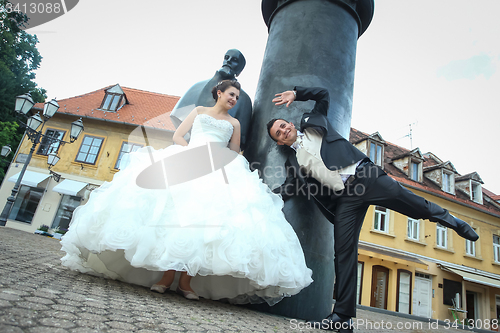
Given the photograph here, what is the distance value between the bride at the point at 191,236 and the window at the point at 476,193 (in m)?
24.5

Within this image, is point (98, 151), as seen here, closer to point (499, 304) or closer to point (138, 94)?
point (138, 94)

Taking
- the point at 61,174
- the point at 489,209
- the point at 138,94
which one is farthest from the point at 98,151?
the point at 489,209

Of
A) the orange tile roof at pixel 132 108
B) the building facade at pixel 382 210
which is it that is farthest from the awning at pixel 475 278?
the orange tile roof at pixel 132 108

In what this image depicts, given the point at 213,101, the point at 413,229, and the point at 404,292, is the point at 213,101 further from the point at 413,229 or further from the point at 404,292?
the point at 413,229

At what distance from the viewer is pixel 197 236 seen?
212 cm

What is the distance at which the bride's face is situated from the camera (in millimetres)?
3307

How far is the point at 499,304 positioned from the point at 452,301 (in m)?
4.77

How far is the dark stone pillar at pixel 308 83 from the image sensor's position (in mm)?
2855

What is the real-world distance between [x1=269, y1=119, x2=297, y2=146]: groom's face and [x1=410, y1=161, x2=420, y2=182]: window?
19522 mm

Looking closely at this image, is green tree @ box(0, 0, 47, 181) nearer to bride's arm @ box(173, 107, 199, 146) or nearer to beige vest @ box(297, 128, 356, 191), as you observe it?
bride's arm @ box(173, 107, 199, 146)

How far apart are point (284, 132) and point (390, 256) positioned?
16043 millimetres

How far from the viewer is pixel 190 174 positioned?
8.83ft

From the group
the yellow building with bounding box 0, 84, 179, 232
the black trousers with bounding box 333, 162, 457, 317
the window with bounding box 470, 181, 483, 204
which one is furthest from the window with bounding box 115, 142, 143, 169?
the window with bounding box 470, 181, 483, 204

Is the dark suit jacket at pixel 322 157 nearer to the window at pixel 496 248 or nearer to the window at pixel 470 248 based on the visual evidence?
the window at pixel 470 248
